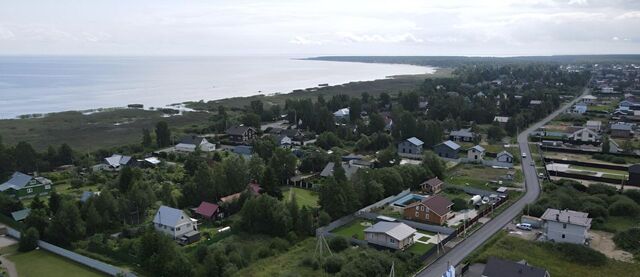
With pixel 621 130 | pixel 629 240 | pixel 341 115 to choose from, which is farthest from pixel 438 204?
pixel 341 115

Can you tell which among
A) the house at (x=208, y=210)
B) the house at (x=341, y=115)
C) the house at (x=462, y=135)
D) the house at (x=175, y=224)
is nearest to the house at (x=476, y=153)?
the house at (x=462, y=135)

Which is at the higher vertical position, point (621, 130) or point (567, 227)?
point (567, 227)

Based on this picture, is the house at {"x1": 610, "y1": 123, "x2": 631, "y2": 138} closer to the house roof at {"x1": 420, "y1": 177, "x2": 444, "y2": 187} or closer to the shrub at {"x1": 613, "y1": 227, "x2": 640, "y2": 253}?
the house roof at {"x1": 420, "y1": 177, "x2": 444, "y2": 187}

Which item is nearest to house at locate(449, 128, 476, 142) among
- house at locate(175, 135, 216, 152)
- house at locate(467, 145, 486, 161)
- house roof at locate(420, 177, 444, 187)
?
house at locate(467, 145, 486, 161)

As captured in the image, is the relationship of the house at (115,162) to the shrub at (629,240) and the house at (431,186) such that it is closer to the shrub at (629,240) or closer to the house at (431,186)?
the house at (431,186)

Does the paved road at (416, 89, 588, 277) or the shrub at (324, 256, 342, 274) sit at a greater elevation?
the shrub at (324, 256, 342, 274)

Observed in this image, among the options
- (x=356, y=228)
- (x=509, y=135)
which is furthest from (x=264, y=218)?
(x=509, y=135)

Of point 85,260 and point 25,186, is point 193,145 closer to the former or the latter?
point 25,186
